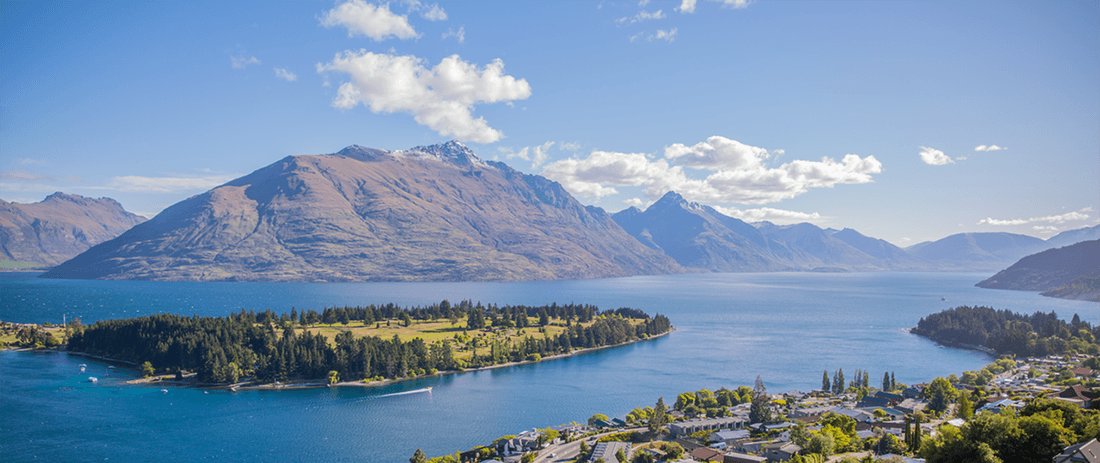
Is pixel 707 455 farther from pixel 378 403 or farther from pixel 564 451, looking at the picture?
pixel 378 403

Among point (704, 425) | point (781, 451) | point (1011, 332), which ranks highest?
point (1011, 332)

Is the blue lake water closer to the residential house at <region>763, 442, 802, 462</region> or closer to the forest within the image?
the forest

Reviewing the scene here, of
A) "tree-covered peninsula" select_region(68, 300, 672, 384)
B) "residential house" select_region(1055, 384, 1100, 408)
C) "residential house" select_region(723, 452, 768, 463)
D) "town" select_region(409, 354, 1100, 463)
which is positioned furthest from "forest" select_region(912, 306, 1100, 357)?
"residential house" select_region(723, 452, 768, 463)

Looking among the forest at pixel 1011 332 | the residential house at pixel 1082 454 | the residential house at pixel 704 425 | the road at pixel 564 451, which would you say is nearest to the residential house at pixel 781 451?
the residential house at pixel 704 425

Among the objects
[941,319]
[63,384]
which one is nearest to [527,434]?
[63,384]

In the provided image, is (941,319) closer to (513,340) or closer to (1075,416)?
(513,340)

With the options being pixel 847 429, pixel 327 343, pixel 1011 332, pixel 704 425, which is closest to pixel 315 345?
pixel 327 343
